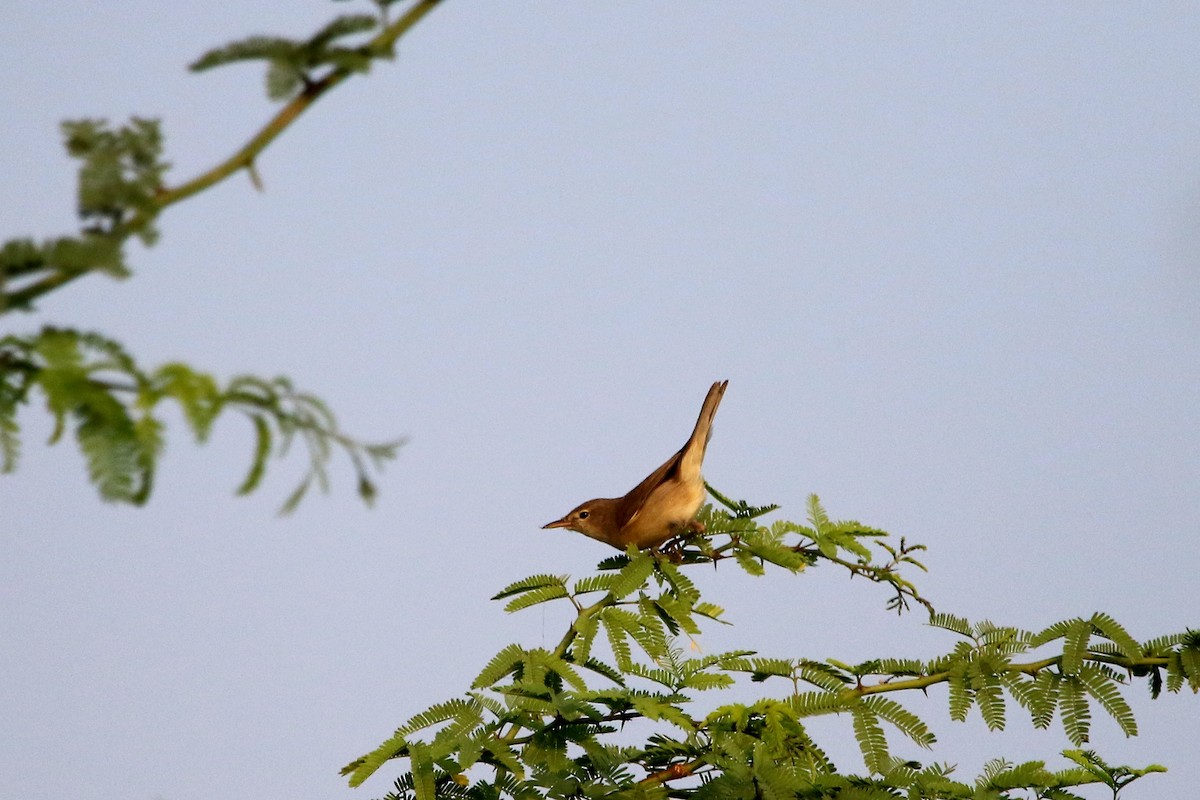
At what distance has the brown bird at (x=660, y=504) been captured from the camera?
17.4 ft

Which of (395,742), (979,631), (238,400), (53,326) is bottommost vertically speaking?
(979,631)

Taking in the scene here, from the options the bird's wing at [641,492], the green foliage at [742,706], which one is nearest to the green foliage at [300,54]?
the green foliage at [742,706]

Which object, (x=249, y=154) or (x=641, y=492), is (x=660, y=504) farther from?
(x=249, y=154)

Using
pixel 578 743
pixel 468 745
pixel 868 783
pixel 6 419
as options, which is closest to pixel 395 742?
pixel 468 745

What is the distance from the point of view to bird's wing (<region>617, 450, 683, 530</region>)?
223 inches

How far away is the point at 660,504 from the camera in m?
5.43

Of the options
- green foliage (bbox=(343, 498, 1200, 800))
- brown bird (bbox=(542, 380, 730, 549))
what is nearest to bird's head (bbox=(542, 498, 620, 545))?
brown bird (bbox=(542, 380, 730, 549))

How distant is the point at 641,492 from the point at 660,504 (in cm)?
48

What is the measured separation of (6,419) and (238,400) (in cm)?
45

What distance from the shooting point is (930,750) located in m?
3.44

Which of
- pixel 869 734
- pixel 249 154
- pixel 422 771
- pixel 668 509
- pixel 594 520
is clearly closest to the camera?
pixel 249 154

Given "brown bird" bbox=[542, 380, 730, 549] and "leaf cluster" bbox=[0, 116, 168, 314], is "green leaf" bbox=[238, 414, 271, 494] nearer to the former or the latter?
"leaf cluster" bbox=[0, 116, 168, 314]

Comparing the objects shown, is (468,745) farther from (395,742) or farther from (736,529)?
(736,529)

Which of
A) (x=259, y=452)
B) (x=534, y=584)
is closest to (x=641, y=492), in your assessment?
(x=534, y=584)
